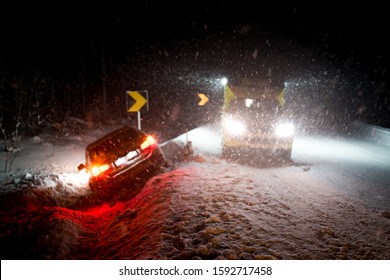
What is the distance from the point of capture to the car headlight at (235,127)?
10117 mm

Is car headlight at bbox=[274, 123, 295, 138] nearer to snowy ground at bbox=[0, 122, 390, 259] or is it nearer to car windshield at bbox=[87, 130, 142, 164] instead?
snowy ground at bbox=[0, 122, 390, 259]

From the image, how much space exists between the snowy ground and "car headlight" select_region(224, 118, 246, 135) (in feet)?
4.52

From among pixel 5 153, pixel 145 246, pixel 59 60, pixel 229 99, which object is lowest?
pixel 5 153

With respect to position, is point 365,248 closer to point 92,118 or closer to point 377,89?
point 92,118

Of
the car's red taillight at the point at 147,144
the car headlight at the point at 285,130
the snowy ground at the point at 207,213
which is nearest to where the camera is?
the snowy ground at the point at 207,213

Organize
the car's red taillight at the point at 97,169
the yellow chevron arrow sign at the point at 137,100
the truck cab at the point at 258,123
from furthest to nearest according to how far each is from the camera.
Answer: the truck cab at the point at 258,123
the yellow chevron arrow sign at the point at 137,100
the car's red taillight at the point at 97,169

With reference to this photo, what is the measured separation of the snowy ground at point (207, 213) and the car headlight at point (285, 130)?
1.17m

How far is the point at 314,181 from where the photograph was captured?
735 centimetres

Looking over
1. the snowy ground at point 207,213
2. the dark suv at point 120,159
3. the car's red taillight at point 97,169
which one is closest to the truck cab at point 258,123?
the snowy ground at point 207,213

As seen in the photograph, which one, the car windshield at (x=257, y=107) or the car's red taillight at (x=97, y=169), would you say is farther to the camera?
the car windshield at (x=257, y=107)

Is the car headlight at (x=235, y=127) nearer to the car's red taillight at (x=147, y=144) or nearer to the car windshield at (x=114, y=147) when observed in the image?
the car's red taillight at (x=147, y=144)

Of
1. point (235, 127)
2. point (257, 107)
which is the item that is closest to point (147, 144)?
point (235, 127)
